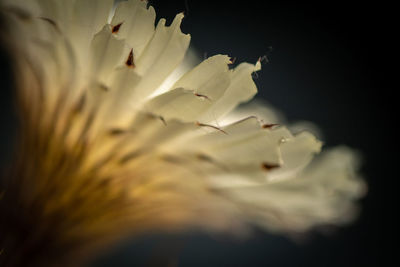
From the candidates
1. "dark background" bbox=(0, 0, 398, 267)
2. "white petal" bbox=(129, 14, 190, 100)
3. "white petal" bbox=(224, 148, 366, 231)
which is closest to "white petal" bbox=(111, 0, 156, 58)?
"white petal" bbox=(129, 14, 190, 100)

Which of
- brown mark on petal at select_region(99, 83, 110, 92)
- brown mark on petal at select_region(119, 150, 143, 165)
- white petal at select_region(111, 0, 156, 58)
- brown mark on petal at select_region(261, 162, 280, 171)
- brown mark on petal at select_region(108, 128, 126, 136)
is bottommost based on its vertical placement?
brown mark on petal at select_region(119, 150, 143, 165)

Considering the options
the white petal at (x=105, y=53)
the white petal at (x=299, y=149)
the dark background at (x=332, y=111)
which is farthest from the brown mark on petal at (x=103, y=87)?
the dark background at (x=332, y=111)

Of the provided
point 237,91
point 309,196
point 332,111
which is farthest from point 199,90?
point 332,111

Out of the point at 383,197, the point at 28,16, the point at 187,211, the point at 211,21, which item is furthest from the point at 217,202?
the point at 383,197

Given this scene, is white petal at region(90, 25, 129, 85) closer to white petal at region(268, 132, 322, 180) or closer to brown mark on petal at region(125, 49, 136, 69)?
brown mark on petal at region(125, 49, 136, 69)

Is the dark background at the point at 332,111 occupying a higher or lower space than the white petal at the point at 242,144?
higher

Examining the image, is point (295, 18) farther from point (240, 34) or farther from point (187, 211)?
point (187, 211)

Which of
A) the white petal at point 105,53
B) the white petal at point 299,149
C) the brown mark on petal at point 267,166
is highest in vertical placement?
the white petal at point 299,149

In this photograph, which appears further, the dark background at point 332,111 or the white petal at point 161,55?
the dark background at point 332,111

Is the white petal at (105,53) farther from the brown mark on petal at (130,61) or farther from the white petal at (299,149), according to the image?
the white petal at (299,149)
